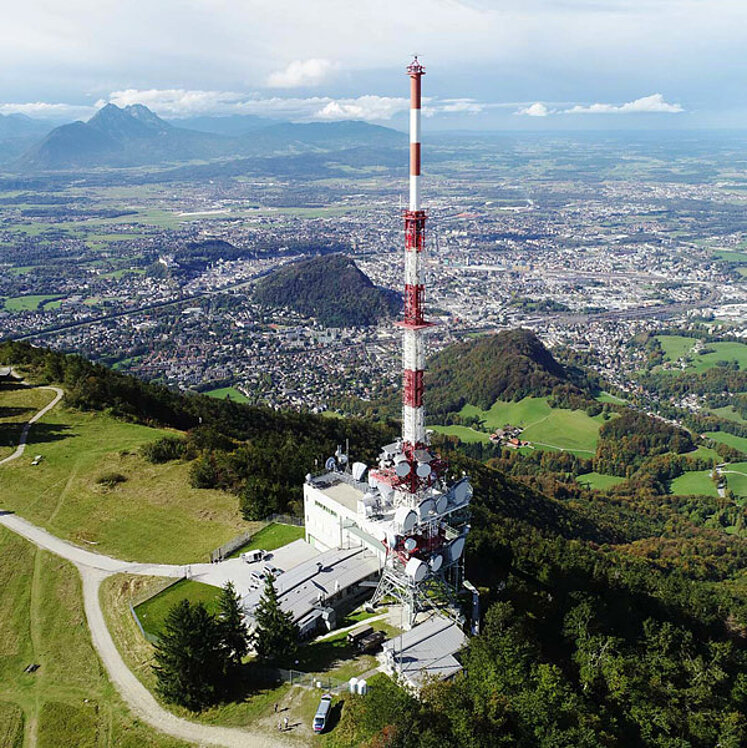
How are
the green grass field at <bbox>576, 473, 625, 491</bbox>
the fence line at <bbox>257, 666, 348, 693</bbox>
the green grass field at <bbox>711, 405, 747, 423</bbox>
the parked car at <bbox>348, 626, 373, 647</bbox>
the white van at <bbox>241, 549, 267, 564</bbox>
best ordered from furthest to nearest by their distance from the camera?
the green grass field at <bbox>711, 405, 747, 423</bbox>, the green grass field at <bbox>576, 473, 625, 491</bbox>, the white van at <bbox>241, 549, 267, 564</bbox>, the parked car at <bbox>348, 626, 373, 647</bbox>, the fence line at <bbox>257, 666, 348, 693</bbox>

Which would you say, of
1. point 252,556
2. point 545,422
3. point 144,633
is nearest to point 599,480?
point 545,422

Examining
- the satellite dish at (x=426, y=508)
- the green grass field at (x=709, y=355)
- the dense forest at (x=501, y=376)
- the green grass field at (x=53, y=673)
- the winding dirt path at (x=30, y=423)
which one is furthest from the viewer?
the green grass field at (x=709, y=355)

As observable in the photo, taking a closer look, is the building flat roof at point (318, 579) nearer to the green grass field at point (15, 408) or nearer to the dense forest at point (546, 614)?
the dense forest at point (546, 614)

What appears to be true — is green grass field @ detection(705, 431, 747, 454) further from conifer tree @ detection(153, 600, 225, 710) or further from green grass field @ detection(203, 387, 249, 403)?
conifer tree @ detection(153, 600, 225, 710)

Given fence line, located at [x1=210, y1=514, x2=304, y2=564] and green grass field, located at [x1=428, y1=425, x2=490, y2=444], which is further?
green grass field, located at [x1=428, y1=425, x2=490, y2=444]

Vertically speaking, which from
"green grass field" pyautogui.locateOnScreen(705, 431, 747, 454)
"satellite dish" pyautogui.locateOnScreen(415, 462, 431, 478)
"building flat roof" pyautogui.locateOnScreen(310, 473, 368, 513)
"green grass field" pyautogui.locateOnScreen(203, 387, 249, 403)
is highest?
"satellite dish" pyautogui.locateOnScreen(415, 462, 431, 478)

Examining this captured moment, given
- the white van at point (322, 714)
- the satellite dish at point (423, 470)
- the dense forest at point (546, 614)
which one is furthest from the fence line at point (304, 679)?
the satellite dish at point (423, 470)

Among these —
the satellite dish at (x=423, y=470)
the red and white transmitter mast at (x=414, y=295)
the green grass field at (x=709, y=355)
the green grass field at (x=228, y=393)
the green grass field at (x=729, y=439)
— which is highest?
the red and white transmitter mast at (x=414, y=295)

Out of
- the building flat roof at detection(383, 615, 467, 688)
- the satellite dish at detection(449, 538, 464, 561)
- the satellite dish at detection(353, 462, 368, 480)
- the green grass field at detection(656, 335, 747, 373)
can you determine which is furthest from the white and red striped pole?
the green grass field at detection(656, 335, 747, 373)
